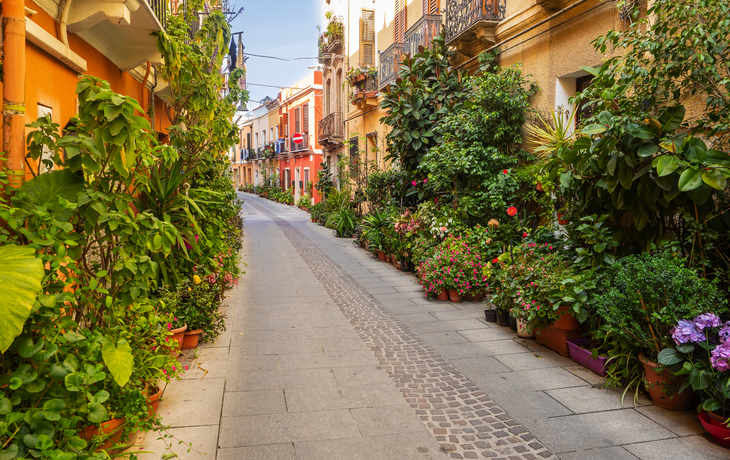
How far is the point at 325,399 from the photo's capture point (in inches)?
160

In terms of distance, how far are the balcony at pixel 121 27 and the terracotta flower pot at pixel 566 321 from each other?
15.4 feet

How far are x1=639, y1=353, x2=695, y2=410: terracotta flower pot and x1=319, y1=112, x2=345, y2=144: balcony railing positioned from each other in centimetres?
1814

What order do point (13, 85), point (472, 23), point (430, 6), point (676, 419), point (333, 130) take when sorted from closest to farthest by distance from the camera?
1. point (13, 85)
2. point (676, 419)
3. point (472, 23)
4. point (430, 6)
5. point (333, 130)

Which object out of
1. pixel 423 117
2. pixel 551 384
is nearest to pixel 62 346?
pixel 551 384

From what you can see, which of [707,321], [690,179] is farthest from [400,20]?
[707,321]

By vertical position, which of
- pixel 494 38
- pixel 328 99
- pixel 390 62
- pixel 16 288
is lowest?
pixel 16 288

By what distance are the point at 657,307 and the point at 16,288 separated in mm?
4034

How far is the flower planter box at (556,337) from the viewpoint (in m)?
4.95

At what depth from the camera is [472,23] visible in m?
8.54

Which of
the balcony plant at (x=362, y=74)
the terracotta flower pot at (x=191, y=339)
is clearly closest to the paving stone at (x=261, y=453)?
the terracotta flower pot at (x=191, y=339)

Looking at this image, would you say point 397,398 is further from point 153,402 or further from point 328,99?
point 328,99

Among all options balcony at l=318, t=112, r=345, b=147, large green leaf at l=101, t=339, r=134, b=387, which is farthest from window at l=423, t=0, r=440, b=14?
large green leaf at l=101, t=339, r=134, b=387

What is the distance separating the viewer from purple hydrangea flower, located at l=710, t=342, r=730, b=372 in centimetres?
324

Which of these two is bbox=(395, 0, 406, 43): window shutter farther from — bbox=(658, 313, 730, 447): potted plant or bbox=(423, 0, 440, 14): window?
bbox=(658, 313, 730, 447): potted plant
